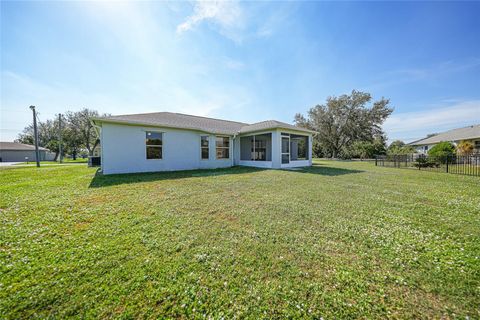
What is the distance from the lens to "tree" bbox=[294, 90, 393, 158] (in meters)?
27.4

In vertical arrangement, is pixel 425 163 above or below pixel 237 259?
above

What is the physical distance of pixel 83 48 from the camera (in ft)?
28.5

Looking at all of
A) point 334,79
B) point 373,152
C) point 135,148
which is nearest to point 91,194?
point 135,148

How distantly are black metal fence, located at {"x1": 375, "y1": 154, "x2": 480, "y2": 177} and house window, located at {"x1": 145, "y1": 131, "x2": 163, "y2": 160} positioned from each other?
1782cm

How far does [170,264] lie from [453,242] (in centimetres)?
454

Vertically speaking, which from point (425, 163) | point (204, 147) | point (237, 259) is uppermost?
point (204, 147)

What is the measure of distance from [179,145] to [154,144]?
4.81 ft

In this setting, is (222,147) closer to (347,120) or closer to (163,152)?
(163,152)

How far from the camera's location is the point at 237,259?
93.7 inches

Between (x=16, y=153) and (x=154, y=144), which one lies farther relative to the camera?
(x=16, y=153)

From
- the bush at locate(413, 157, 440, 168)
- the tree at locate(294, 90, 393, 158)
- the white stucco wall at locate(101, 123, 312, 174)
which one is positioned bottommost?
the bush at locate(413, 157, 440, 168)

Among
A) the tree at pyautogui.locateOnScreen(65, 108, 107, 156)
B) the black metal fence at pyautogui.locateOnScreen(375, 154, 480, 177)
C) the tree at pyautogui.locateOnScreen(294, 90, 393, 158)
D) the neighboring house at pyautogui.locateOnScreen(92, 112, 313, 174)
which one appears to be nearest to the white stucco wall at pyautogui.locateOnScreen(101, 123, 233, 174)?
the neighboring house at pyautogui.locateOnScreen(92, 112, 313, 174)

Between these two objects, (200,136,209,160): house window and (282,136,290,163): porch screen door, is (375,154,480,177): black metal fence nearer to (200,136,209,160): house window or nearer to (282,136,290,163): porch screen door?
(282,136,290,163): porch screen door

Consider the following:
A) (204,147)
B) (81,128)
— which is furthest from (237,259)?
(81,128)
